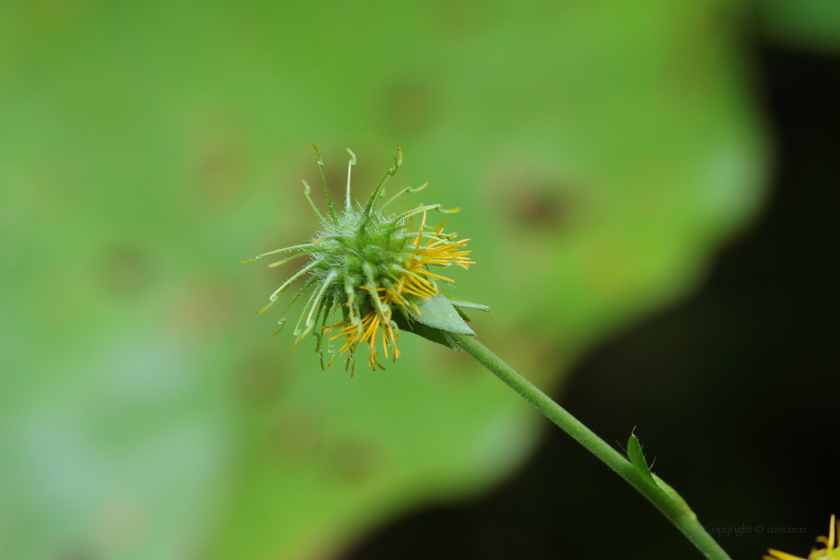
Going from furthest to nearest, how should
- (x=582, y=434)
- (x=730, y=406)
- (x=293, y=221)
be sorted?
(x=293, y=221) < (x=730, y=406) < (x=582, y=434)

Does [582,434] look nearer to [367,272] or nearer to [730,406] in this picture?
[367,272]

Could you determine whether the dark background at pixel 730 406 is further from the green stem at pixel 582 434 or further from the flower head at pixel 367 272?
the flower head at pixel 367 272

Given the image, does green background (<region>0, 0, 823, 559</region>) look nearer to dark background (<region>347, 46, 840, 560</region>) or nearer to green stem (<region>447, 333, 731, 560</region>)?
dark background (<region>347, 46, 840, 560</region>)

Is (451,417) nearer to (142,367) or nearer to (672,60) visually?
(142,367)

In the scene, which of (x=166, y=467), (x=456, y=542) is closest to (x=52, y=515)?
(x=166, y=467)

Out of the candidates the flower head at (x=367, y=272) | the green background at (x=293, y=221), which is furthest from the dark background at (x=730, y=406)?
the flower head at (x=367, y=272)

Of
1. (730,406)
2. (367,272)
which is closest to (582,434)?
(367,272)

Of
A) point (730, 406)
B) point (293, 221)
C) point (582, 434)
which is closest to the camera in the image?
point (582, 434)
